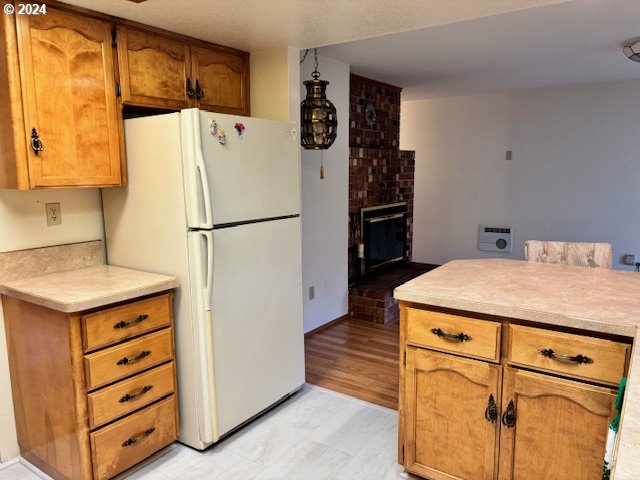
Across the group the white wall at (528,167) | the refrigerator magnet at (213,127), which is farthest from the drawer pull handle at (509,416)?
the white wall at (528,167)

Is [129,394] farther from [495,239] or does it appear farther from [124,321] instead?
[495,239]

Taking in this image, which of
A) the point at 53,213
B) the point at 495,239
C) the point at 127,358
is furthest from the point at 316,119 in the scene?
the point at 495,239

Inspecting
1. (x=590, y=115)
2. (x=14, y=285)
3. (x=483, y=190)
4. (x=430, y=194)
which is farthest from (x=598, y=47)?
(x=14, y=285)

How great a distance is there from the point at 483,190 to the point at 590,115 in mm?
1383

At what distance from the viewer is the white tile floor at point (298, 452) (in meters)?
2.17

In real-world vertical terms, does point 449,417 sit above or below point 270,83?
below

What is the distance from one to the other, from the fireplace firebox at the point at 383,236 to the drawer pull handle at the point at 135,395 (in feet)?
8.81

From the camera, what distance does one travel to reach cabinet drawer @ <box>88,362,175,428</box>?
1970 millimetres

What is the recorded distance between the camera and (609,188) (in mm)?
5074

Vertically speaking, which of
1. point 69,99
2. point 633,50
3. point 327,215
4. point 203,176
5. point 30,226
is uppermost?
point 633,50

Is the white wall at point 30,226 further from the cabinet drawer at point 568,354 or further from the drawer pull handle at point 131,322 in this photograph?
the cabinet drawer at point 568,354

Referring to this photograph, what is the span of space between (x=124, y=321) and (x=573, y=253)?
2.23m

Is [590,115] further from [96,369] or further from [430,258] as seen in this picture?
[96,369]

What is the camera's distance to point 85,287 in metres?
2.03
